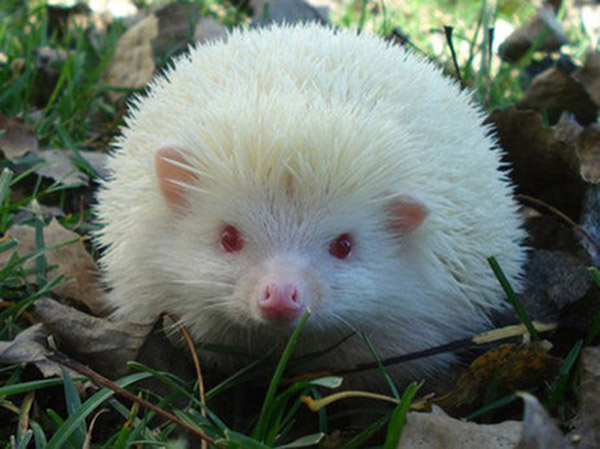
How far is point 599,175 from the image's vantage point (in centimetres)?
379

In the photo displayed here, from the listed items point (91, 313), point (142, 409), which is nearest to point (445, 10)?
point (91, 313)

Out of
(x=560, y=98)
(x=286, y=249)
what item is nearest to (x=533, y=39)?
(x=560, y=98)

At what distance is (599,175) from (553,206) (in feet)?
1.19

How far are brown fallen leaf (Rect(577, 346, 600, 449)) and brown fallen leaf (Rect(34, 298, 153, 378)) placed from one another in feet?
5.02

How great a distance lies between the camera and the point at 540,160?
4.11 m

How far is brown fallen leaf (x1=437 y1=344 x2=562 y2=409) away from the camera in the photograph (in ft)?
9.55

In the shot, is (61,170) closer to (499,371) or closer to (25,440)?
(25,440)

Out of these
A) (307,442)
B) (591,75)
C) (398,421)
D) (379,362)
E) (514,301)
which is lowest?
(307,442)

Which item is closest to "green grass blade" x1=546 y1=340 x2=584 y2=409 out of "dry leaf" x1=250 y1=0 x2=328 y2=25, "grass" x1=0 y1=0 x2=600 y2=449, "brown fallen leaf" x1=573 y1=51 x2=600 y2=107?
"grass" x1=0 y1=0 x2=600 y2=449

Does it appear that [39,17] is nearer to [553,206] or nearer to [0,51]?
[0,51]

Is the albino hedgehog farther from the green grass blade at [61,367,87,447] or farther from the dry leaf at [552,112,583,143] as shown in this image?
the dry leaf at [552,112,583,143]

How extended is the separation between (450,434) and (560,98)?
3.15 meters

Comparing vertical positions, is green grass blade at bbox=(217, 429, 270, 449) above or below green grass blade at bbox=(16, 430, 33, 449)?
above

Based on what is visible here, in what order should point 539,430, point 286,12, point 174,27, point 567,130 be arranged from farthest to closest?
1. point 286,12
2. point 174,27
3. point 567,130
4. point 539,430
